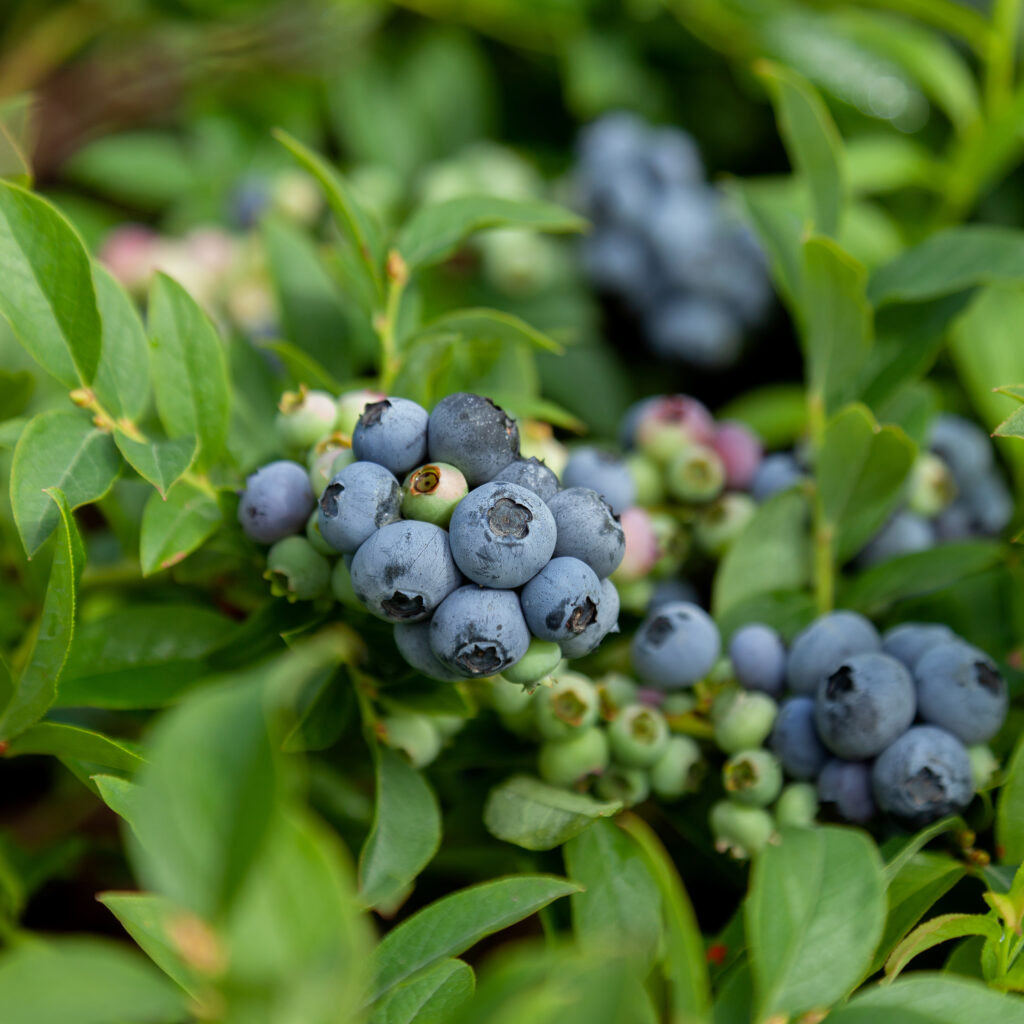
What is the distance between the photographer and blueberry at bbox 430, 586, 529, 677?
1.83 feet

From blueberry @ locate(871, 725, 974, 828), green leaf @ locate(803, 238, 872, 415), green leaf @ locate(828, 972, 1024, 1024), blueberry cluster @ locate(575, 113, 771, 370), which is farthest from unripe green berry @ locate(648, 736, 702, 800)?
blueberry cluster @ locate(575, 113, 771, 370)

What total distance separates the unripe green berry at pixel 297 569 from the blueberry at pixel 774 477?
45 cm

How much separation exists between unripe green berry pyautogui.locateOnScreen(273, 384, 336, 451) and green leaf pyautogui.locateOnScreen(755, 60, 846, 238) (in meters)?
0.50

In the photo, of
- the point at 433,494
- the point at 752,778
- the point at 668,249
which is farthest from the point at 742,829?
the point at 668,249

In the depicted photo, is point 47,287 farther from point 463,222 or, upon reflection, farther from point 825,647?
point 825,647

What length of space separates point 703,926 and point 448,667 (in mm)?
407

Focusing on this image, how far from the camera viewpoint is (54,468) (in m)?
0.67

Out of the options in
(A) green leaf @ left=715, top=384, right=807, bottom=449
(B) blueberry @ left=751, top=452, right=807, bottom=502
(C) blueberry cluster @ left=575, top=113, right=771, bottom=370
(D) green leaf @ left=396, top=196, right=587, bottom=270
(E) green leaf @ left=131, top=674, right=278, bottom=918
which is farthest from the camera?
(C) blueberry cluster @ left=575, top=113, right=771, bottom=370

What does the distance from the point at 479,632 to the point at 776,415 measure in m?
0.76

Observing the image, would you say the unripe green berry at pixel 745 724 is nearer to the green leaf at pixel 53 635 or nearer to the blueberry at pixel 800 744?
the blueberry at pixel 800 744

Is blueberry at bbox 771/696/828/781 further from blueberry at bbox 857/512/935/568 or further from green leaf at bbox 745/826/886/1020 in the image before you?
blueberry at bbox 857/512/935/568

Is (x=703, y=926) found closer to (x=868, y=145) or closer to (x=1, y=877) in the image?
(x=1, y=877)

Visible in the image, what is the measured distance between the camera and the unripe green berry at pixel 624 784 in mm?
754

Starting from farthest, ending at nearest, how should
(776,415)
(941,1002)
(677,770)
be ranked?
(776,415) < (677,770) < (941,1002)
